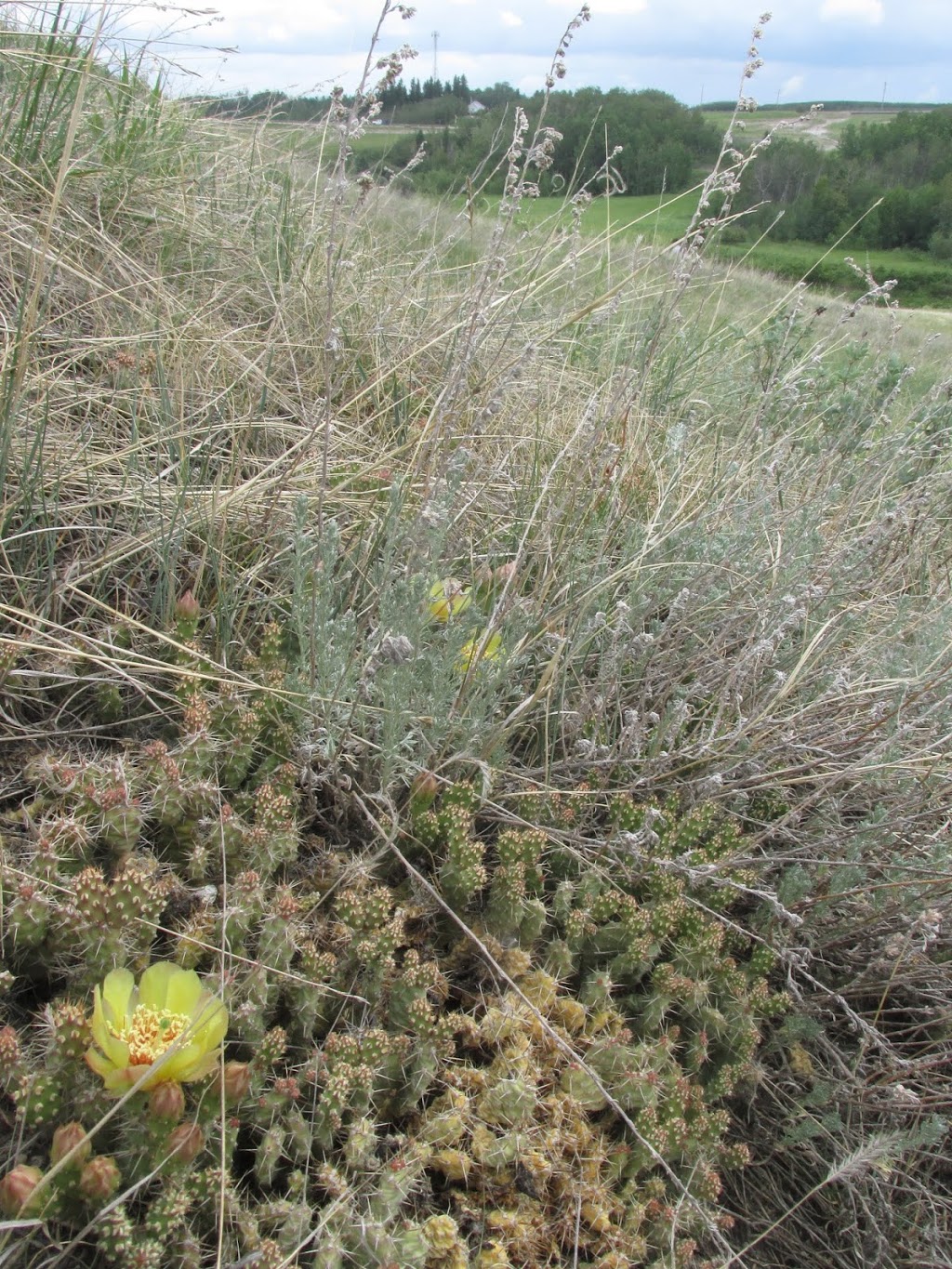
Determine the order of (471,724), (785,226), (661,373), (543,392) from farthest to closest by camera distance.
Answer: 1. (785,226)
2. (661,373)
3. (543,392)
4. (471,724)

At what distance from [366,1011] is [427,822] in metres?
0.40

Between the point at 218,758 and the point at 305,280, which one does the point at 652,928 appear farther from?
the point at 305,280

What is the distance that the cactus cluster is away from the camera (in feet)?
4.58

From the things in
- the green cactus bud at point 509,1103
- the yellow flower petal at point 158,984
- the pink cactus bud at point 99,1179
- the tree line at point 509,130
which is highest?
the tree line at point 509,130

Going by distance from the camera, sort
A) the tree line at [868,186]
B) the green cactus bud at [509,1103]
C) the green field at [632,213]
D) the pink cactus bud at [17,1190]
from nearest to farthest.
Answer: the pink cactus bud at [17,1190]
the green cactus bud at [509,1103]
the green field at [632,213]
the tree line at [868,186]

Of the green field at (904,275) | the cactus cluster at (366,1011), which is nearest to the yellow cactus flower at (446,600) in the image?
the cactus cluster at (366,1011)

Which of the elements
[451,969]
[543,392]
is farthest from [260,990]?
[543,392]

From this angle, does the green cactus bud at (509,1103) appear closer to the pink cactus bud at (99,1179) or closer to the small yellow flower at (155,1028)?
the small yellow flower at (155,1028)

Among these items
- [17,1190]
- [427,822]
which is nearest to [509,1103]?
[427,822]

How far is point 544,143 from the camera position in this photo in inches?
82.1

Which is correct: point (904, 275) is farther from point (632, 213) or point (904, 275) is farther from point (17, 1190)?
point (17, 1190)

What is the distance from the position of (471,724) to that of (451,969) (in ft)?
1.68

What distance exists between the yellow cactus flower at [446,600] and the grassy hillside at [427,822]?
0.02 meters

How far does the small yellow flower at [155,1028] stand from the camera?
52.9 inches
